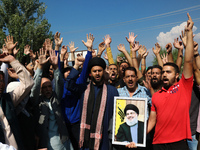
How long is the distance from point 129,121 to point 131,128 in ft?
0.35

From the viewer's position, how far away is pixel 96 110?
3107 millimetres

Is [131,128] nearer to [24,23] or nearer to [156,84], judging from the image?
[156,84]

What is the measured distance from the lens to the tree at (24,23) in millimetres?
23348

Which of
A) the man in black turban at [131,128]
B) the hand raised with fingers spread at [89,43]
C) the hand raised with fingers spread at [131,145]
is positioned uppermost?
the hand raised with fingers spread at [89,43]

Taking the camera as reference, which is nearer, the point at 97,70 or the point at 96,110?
the point at 96,110

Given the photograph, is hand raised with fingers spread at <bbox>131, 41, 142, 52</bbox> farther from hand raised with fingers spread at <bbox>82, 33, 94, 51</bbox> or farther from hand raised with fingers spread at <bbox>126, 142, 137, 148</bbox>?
hand raised with fingers spread at <bbox>126, 142, 137, 148</bbox>

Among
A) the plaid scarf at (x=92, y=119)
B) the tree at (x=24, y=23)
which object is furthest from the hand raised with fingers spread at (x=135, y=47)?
the tree at (x=24, y=23)

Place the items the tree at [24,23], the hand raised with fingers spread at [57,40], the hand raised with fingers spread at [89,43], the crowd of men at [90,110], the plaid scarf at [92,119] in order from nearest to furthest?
the crowd of men at [90,110]
the plaid scarf at [92,119]
the hand raised with fingers spread at [89,43]
the hand raised with fingers spread at [57,40]
the tree at [24,23]

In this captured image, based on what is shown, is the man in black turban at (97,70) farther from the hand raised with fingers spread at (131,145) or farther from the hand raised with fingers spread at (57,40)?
the hand raised with fingers spread at (57,40)

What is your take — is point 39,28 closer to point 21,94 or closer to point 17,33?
point 17,33

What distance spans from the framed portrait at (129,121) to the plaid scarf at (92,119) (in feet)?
0.78

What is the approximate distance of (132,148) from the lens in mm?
3035

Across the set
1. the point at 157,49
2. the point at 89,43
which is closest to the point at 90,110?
the point at 89,43

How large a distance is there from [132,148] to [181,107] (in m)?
0.98
